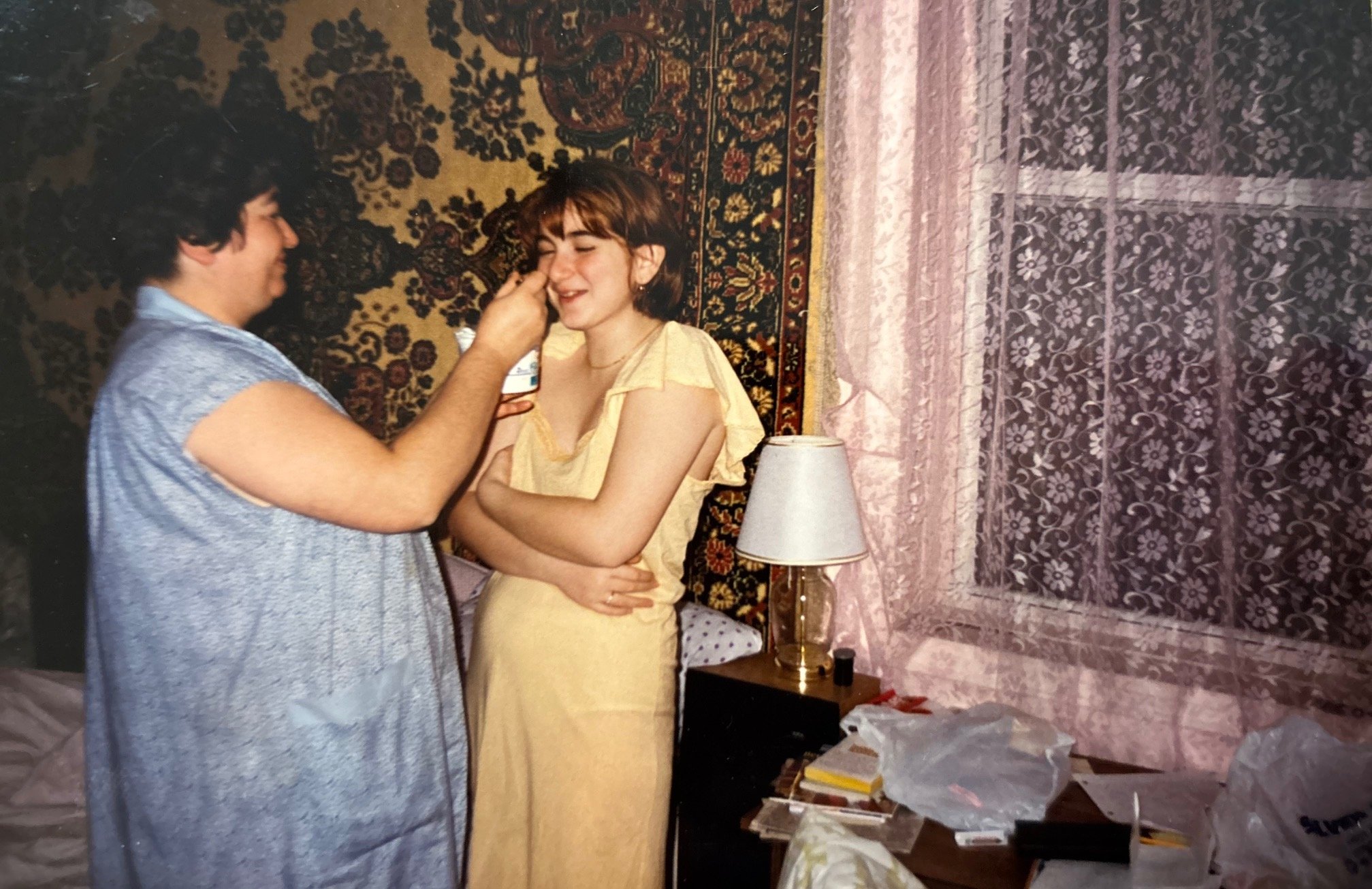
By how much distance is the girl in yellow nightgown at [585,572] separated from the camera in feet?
4.37

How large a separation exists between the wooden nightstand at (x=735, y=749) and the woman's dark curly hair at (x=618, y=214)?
0.73m

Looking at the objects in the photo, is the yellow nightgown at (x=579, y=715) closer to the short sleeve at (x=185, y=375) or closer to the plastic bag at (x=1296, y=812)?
the short sleeve at (x=185, y=375)

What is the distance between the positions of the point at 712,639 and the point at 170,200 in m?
1.21

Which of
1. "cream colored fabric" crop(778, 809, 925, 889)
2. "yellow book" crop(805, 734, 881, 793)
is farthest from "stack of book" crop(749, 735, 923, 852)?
"cream colored fabric" crop(778, 809, 925, 889)

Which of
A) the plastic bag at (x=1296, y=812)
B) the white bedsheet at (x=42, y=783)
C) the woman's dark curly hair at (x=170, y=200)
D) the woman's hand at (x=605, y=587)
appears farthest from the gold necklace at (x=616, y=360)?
the plastic bag at (x=1296, y=812)

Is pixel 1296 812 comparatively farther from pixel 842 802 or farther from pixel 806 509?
pixel 806 509

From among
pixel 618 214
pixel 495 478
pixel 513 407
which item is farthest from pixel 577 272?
pixel 495 478

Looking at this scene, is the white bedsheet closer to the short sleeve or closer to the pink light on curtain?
the short sleeve

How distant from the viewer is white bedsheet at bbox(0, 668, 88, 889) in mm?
908

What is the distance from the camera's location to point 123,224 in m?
0.97

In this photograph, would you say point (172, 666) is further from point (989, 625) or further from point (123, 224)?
point (989, 625)

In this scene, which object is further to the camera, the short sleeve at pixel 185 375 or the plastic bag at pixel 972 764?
the plastic bag at pixel 972 764

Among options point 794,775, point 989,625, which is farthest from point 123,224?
point 989,625

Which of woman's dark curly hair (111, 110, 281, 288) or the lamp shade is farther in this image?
the lamp shade
